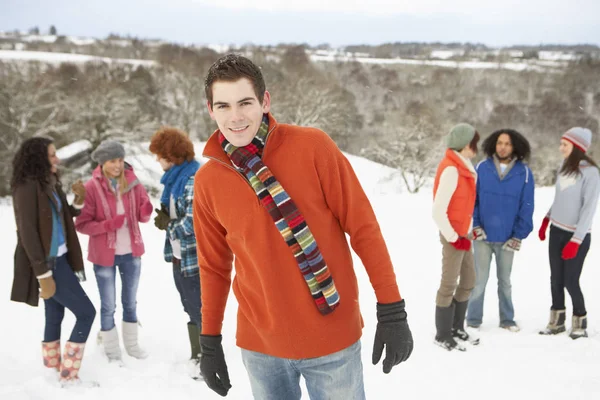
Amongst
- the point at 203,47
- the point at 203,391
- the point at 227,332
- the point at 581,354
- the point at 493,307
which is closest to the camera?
the point at 203,391

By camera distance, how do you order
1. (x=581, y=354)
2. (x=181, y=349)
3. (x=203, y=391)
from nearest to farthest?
1. (x=203, y=391)
2. (x=581, y=354)
3. (x=181, y=349)

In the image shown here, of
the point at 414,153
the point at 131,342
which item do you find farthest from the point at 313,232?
the point at 414,153

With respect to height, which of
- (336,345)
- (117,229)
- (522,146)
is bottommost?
(117,229)

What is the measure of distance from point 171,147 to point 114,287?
1283 mm

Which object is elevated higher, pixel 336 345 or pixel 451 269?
pixel 336 345

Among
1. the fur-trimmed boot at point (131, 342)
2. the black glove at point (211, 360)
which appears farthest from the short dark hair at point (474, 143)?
the fur-trimmed boot at point (131, 342)

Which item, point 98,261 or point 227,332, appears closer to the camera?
point 98,261

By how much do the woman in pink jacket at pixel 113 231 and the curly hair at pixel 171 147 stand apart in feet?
1.34

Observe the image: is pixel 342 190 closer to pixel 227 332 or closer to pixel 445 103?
pixel 227 332

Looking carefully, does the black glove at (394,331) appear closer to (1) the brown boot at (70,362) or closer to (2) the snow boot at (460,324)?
(2) the snow boot at (460,324)

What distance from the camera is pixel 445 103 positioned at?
Answer: 41000 millimetres

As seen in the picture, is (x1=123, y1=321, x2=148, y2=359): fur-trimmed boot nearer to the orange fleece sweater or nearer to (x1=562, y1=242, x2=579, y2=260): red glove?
the orange fleece sweater

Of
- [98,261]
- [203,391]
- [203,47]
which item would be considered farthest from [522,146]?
[203,47]

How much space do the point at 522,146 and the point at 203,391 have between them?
3242mm
